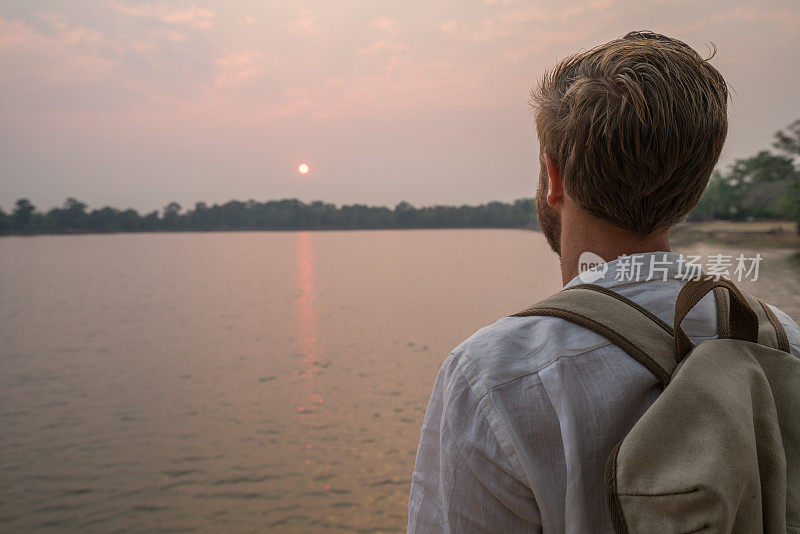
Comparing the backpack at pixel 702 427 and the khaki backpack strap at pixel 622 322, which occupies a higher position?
the khaki backpack strap at pixel 622 322

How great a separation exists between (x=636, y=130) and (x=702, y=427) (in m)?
0.56

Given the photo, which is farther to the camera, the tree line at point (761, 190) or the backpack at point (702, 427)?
the tree line at point (761, 190)

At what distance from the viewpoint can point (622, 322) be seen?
1038mm

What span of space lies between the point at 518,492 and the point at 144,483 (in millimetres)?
7716

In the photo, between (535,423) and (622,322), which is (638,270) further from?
(535,423)

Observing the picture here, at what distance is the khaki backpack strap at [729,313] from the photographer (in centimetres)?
98

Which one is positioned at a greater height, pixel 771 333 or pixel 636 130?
pixel 636 130

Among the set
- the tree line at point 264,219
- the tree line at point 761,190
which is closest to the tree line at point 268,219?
the tree line at point 264,219

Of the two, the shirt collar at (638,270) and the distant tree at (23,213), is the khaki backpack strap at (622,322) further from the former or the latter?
the distant tree at (23,213)

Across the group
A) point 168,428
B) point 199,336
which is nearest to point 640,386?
point 168,428

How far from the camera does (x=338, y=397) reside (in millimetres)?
10719

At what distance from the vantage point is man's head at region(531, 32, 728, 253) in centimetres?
113

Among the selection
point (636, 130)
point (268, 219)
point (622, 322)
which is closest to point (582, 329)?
point (622, 322)

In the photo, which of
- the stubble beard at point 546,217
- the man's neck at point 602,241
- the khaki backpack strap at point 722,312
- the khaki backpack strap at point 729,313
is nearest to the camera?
the khaki backpack strap at point 729,313
